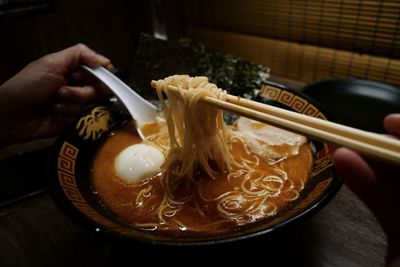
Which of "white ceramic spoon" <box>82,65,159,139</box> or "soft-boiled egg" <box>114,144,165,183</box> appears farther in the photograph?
"white ceramic spoon" <box>82,65,159,139</box>

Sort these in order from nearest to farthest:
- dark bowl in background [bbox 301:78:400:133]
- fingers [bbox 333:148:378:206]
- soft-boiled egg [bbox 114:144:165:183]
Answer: fingers [bbox 333:148:378:206] < soft-boiled egg [bbox 114:144:165:183] < dark bowl in background [bbox 301:78:400:133]

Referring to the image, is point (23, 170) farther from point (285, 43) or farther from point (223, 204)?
point (285, 43)

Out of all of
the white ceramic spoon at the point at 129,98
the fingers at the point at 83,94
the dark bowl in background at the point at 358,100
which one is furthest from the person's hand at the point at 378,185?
the fingers at the point at 83,94

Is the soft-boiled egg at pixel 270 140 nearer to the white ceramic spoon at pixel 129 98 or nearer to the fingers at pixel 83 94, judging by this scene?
the white ceramic spoon at pixel 129 98

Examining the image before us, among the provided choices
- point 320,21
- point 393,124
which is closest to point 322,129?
point 393,124

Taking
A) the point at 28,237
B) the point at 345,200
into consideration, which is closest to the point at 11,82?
the point at 28,237

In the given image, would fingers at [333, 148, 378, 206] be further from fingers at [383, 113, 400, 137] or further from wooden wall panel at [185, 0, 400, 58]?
wooden wall panel at [185, 0, 400, 58]

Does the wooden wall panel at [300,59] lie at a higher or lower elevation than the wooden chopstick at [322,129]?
lower

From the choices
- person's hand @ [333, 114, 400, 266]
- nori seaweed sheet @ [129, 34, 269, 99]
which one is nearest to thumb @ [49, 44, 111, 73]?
nori seaweed sheet @ [129, 34, 269, 99]
